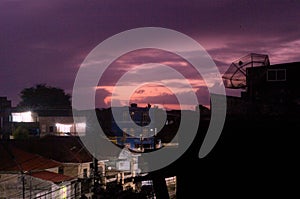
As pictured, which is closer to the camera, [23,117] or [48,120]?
[23,117]

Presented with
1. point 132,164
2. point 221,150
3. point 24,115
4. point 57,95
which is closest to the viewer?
point 221,150

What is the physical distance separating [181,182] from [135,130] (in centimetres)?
2528

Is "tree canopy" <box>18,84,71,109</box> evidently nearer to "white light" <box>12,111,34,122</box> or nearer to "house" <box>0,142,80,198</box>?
"white light" <box>12,111,34,122</box>

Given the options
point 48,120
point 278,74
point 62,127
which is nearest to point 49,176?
point 278,74

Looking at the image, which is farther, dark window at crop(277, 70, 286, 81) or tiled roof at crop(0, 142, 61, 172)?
tiled roof at crop(0, 142, 61, 172)

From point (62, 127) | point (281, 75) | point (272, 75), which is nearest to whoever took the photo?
point (272, 75)

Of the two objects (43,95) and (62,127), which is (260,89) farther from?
(43,95)

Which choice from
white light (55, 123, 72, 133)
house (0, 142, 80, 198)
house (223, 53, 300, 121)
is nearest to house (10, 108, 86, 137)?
white light (55, 123, 72, 133)

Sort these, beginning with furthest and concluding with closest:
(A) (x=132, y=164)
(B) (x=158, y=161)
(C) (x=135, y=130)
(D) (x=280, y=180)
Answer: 1. (C) (x=135, y=130)
2. (A) (x=132, y=164)
3. (B) (x=158, y=161)
4. (D) (x=280, y=180)

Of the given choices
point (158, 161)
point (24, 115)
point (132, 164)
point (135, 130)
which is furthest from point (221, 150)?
point (24, 115)

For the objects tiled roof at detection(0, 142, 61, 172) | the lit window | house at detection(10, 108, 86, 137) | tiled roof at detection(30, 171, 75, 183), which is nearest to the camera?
the lit window

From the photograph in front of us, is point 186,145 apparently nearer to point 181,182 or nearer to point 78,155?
point 181,182

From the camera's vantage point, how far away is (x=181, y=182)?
20.3ft

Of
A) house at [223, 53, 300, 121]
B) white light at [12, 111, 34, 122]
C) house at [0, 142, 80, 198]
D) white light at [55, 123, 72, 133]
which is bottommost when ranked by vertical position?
house at [0, 142, 80, 198]
